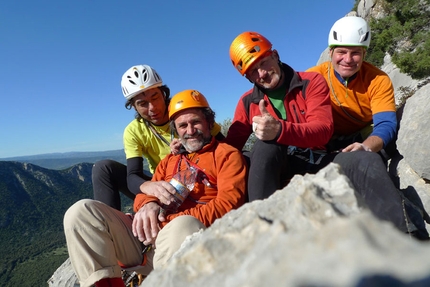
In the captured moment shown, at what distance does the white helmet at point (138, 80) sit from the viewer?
5.93m

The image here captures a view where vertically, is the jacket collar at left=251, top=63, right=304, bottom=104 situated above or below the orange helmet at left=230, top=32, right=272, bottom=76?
below

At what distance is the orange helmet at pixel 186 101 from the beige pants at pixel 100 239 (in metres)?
1.86

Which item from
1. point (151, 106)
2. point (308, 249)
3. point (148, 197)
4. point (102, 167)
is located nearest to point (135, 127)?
point (151, 106)

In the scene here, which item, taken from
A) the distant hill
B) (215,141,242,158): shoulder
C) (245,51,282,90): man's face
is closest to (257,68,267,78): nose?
(245,51,282,90): man's face

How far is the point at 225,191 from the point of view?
3809 millimetres

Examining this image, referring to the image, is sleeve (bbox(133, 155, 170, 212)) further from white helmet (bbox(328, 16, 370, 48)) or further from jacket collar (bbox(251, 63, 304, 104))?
white helmet (bbox(328, 16, 370, 48))

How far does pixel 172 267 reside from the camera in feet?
5.06

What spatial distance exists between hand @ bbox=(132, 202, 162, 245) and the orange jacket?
0.13 metres

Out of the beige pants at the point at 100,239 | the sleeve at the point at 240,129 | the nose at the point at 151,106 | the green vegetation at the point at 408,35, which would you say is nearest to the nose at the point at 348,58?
the sleeve at the point at 240,129

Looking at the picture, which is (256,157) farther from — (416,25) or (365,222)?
(416,25)

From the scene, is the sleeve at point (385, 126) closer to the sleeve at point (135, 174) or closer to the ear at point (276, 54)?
the ear at point (276, 54)

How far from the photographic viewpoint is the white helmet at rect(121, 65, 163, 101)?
593 centimetres

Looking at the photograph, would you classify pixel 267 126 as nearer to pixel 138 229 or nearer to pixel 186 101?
pixel 186 101

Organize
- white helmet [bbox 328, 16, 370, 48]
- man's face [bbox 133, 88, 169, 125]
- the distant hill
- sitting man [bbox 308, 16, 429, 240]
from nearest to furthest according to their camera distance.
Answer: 1. sitting man [bbox 308, 16, 429, 240]
2. white helmet [bbox 328, 16, 370, 48]
3. man's face [bbox 133, 88, 169, 125]
4. the distant hill
